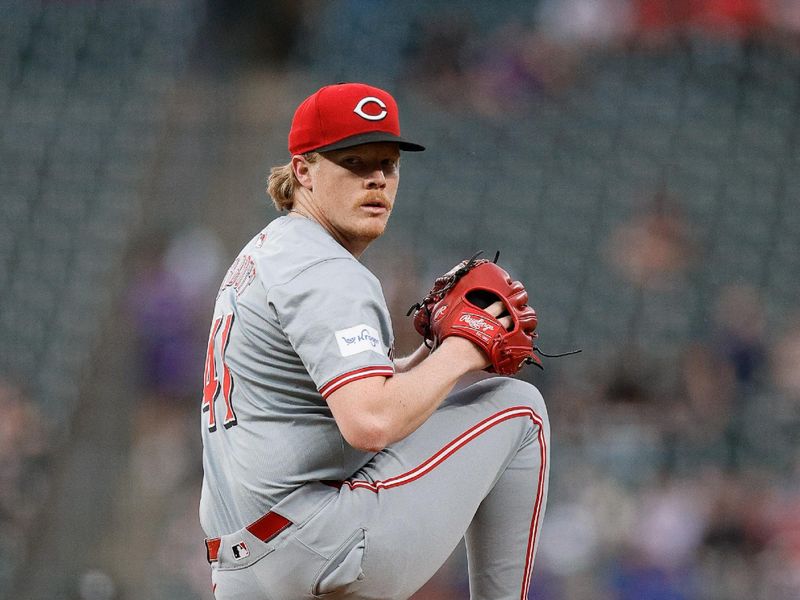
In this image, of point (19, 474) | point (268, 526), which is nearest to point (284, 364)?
point (268, 526)

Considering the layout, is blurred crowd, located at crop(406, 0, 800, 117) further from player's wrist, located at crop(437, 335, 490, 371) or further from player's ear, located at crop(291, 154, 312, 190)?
player's wrist, located at crop(437, 335, 490, 371)

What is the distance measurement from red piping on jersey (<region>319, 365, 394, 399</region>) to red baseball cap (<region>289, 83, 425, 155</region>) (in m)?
0.51

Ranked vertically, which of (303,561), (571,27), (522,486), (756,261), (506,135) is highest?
(571,27)

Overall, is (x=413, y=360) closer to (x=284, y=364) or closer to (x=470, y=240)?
(x=284, y=364)

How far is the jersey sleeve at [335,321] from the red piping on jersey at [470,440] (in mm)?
263

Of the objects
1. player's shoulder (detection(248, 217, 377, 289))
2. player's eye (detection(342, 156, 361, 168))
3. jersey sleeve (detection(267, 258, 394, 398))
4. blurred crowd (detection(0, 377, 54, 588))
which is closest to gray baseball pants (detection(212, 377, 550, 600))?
jersey sleeve (detection(267, 258, 394, 398))

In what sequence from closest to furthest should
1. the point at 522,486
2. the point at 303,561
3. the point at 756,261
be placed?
the point at 303,561
the point at 522,486
the point at 756,261

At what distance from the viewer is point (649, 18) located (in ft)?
26.4

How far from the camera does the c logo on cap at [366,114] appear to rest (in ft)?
8.02

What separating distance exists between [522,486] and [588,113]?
582cm

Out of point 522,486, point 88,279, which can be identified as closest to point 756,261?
point 88,279

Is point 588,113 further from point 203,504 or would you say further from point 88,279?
point 203,504

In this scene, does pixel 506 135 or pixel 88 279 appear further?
pixel 506 135

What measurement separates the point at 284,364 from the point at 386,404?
29 centimetres
